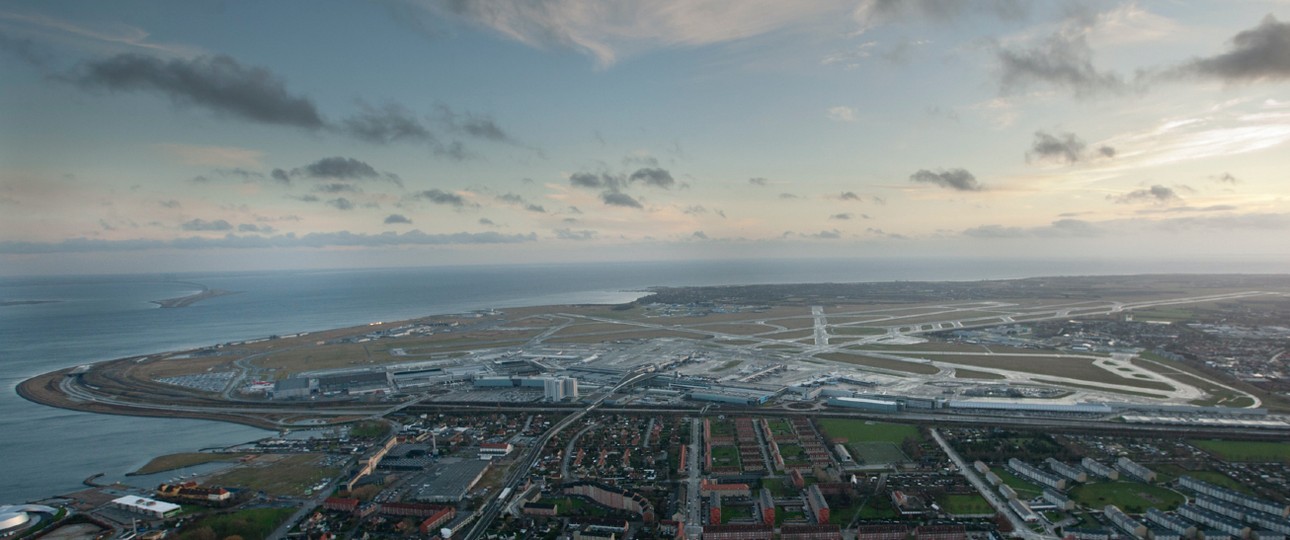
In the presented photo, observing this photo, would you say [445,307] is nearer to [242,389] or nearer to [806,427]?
[242,389]

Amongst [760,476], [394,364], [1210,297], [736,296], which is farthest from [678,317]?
[1210,297]

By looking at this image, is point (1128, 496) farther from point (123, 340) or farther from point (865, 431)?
point (123, 340)

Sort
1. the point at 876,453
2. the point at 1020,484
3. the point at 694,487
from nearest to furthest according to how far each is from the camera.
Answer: the point at 1020,484, the point at 694,487, the point at 876,453

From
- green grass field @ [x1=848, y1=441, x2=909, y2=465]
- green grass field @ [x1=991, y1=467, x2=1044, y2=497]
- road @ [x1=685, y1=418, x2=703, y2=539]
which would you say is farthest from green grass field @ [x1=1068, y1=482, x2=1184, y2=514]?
road @ [x1=685, y1=418, x2=703, y2=539]

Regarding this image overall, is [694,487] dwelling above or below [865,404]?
below

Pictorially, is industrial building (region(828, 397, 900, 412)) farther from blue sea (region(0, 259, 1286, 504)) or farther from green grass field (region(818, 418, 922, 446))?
blue sea (region(0, 259, 1286, 504))

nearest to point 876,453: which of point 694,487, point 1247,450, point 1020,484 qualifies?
point 1020,484

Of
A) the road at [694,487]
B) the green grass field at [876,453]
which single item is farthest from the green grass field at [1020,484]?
the road at [694,487]
